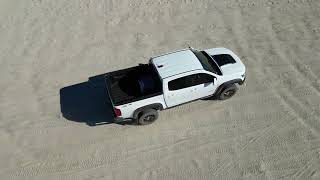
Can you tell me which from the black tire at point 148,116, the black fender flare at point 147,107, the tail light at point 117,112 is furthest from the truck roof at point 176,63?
the tail light at point 117,112

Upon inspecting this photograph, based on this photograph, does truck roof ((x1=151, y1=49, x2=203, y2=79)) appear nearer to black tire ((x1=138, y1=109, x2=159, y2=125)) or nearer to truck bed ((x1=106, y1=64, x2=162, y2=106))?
truck bed ((x1=106, y1=64, x2=162, y2=106))

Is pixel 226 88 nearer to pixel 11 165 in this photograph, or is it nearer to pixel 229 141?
pixel 229 141

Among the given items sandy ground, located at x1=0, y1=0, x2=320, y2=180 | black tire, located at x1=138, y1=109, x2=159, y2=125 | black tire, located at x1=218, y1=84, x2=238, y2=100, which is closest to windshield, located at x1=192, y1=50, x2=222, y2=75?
black tire, located at x1=218, y1=84, x2=238, y2=100

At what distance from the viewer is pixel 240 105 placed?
13.2m

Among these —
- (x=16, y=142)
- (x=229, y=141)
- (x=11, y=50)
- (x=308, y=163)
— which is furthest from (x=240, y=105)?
(x=11, y=50)

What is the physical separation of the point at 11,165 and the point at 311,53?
37.7 feet

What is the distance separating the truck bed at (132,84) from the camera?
39.4 feet

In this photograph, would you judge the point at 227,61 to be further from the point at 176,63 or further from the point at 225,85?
the point at 176,63

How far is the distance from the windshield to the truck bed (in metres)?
1.61

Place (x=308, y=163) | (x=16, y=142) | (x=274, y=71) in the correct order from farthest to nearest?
(x=274, y=71) < (x=16, y=142) < (x=308, y=163)

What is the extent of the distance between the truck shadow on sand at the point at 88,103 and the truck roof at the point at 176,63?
2439 millimetres

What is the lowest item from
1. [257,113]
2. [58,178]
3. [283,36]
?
[58,178]

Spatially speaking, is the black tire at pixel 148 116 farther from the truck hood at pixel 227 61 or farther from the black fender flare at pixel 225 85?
the truck hood at pixel 227 61

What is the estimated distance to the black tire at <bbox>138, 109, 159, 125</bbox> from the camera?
1227 centimetres
